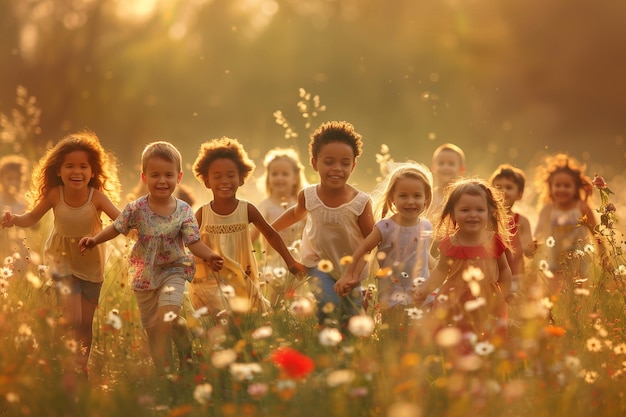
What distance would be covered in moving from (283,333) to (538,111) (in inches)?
913

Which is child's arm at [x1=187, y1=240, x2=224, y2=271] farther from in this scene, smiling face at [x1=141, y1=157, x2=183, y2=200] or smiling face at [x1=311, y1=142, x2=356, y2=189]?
smiling face at [x1=311, y1=142, x2=356, y2=189]

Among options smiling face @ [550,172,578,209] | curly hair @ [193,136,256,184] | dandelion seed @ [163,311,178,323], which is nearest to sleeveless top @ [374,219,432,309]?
curly hair @ [193,136,256,184]

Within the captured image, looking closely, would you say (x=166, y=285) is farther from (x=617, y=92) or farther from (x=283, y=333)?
(x=617, y=92)

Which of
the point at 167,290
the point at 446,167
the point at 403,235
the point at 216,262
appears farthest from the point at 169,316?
the point at 446,167

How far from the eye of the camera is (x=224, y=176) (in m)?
6.44

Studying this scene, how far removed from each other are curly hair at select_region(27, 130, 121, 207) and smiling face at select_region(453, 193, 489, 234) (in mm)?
2621

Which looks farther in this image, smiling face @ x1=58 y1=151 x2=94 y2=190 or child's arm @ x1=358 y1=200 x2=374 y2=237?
child's arm @ x1=358 y1=200 x2=374 y2=237

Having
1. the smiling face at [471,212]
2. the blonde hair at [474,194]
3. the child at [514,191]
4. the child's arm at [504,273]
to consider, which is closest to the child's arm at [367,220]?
the blonde hair at [474,194]

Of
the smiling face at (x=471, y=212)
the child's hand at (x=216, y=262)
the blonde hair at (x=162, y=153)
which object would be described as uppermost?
the blonde hair at (x=162, y=153)

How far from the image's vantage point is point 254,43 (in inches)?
1012

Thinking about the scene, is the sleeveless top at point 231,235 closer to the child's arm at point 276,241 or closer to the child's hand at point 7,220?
the child's arm at point 276,241

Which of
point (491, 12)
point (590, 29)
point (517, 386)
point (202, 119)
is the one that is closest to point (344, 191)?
point (517, 386)

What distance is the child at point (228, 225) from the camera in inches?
253

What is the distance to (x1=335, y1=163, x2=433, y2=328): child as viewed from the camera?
645cm
